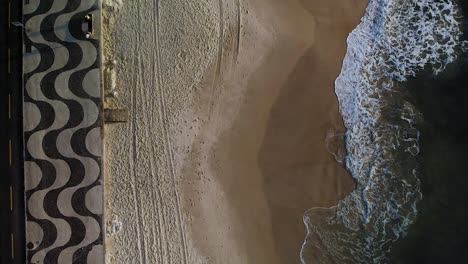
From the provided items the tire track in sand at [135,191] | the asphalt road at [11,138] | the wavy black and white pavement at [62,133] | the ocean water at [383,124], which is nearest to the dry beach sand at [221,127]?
the tire track in sand at [135,191]

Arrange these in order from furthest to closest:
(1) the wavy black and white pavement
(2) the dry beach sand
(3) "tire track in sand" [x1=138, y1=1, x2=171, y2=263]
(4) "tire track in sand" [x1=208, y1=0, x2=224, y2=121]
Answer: (4) "tire track in sand" [x1=208, y1=0, x2=224, y2=121] < (2) the dry beach sand < (3) "tire track in sand" [x1=138, y1=1, x2=171, y2=263] < (1) the wavy black and white pavement

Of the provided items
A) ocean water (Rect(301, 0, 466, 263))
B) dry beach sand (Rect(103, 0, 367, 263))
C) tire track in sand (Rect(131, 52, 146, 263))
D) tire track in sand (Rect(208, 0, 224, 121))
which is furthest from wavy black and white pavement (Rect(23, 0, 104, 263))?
ocean water (Rect(301, 0, 466, 263))

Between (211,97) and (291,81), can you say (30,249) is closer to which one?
(211,97)

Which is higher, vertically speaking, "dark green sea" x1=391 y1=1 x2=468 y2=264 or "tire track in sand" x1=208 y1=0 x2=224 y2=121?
"tire track in sand" x1=208 y1=0 x2=224 y2=121

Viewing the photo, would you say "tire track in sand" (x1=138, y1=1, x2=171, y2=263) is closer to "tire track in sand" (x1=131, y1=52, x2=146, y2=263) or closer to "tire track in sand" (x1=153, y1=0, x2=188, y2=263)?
"tire track in sand" (x1=131, y1=52, x2=146, y2=263)

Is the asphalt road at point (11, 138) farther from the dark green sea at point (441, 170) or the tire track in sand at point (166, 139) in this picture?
the dark green sea at point (441, 170)

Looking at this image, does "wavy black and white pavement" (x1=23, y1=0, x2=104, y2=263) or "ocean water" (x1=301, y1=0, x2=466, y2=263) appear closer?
"wavy black and white pavement" (x1=23, y1=0, x2=104, y2=263)
